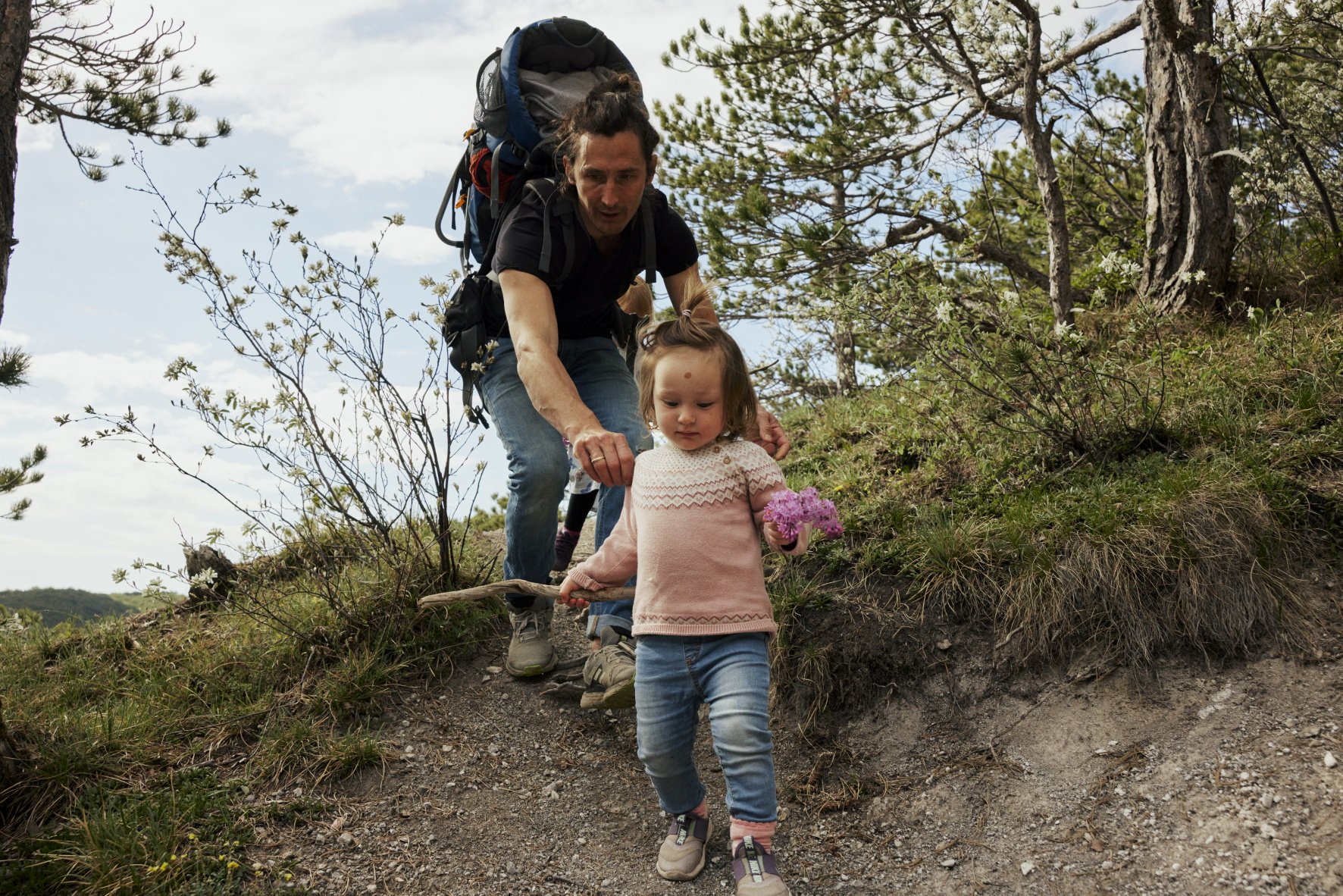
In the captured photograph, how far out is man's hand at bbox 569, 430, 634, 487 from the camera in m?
2.85

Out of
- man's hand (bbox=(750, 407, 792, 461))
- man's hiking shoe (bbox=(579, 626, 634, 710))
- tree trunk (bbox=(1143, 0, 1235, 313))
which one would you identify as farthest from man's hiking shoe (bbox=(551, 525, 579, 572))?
tree trunk (bbox=(1143, 0, 1235, 313))

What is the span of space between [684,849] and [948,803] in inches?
37.0

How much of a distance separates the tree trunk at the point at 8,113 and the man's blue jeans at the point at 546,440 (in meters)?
1.78

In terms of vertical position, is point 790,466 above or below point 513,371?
below

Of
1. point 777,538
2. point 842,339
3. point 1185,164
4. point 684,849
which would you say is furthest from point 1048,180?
point 684,849

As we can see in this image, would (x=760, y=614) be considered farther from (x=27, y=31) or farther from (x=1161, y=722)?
(x=27, y=31)

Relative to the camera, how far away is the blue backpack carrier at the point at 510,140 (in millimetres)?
3742

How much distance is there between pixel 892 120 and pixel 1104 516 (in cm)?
511

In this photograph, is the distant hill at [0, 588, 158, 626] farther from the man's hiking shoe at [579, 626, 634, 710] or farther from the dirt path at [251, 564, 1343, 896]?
the man's hiking shoe at [579, 626, 634, 710]

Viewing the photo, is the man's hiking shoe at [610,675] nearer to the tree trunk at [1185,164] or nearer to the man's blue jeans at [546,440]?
the man's blue jeans at [546,440]

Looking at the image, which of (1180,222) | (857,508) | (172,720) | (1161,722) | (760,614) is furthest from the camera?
(1180,222)

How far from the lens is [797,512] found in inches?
104

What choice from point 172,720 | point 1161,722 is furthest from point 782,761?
point 172,720

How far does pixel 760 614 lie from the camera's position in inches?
110
